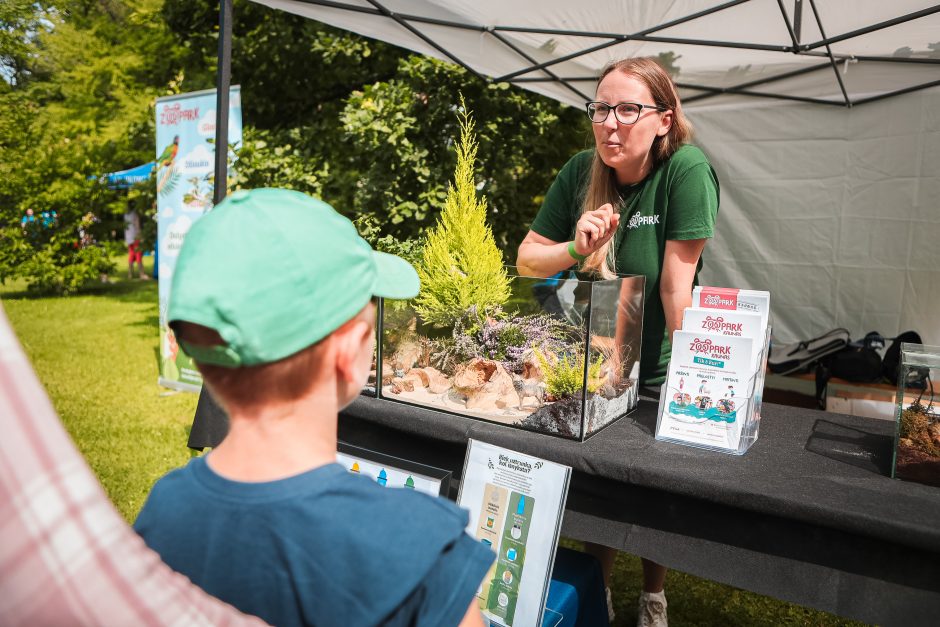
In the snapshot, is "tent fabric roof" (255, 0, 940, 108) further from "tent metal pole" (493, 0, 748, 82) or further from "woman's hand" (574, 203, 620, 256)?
"woman's hand" (574, 203, 620, 256)

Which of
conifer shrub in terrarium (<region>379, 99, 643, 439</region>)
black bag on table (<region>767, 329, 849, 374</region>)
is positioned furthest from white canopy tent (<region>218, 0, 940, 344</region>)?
conifer shrub in terrarium (<region>379, 99, 643, 439</region>)

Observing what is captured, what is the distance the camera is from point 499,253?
192 cm

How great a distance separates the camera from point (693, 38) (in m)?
3.65

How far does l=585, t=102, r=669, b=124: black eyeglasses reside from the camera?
6.86 feet

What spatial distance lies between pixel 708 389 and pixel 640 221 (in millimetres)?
662

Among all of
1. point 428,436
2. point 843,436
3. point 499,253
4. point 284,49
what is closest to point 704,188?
point 499,253

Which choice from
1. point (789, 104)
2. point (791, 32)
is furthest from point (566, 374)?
point (789, 104)

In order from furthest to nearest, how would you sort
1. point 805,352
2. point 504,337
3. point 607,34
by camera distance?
point 805,352, point 607,34, point 504,337

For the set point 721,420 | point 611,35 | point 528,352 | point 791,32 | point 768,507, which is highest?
point 611,35

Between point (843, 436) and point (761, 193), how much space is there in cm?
366

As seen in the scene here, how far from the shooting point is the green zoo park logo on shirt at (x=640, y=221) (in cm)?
213

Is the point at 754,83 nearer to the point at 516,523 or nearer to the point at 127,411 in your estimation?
the point at 516,523

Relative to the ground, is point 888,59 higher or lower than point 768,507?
higher

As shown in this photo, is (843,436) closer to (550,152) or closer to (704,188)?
(704,188)
